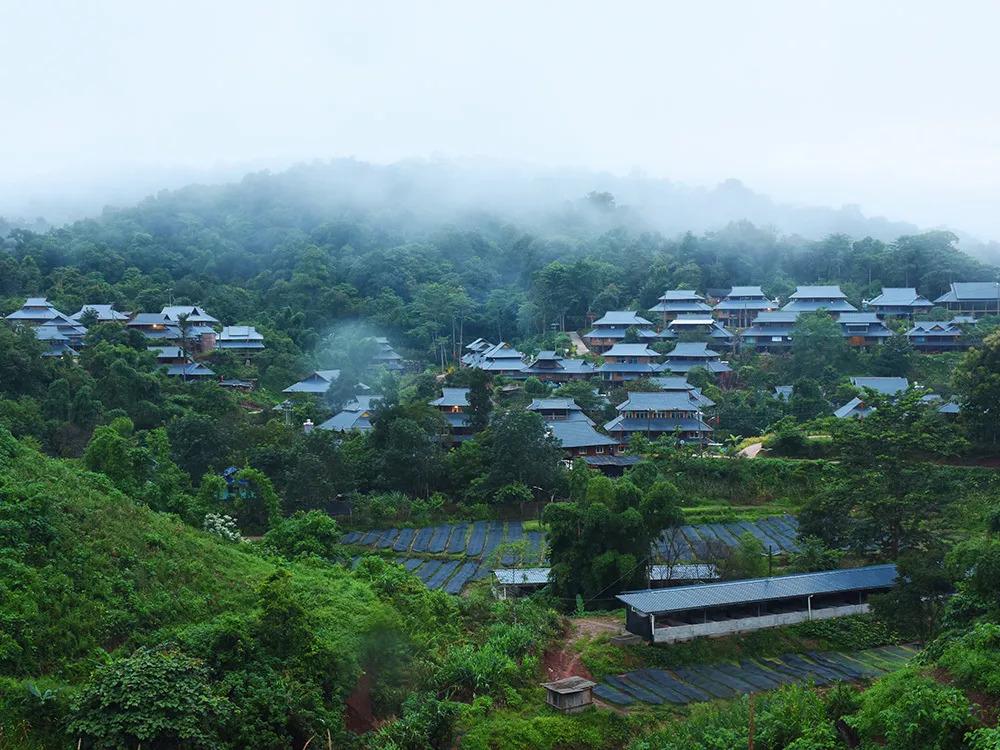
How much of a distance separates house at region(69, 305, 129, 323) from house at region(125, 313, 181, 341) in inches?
42.5

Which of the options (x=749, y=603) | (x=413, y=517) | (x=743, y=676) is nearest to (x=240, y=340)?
(x=413, y=517)

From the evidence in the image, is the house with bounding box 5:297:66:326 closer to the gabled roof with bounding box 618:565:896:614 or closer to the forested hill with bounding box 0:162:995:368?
the forested hill with bounding box 0:162:995:368

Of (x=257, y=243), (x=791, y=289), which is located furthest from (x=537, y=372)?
(x=257, y=243)

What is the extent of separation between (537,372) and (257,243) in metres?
51.8

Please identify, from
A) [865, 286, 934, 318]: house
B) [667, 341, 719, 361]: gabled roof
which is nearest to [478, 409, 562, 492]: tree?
[667, 341, 719, 361]: gabled roof

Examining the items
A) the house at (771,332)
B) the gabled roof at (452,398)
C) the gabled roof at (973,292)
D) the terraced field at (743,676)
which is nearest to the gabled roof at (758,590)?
the terraced field at (743,676)

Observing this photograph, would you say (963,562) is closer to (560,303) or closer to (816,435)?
(816,435)

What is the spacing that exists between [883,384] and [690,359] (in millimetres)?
11891

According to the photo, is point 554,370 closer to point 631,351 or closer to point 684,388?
point 631,351

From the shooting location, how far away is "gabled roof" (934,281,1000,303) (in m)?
56.7

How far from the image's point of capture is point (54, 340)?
49.6 m

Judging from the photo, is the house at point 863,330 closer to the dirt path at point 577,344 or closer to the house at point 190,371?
the dirt path at point 577,344

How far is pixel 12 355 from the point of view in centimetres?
3972

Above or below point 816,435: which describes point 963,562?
above
